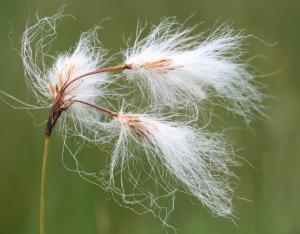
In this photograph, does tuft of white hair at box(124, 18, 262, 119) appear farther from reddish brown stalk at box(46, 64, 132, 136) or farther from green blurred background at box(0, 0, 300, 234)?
green blurred background at box(0, 0, 300, 234)

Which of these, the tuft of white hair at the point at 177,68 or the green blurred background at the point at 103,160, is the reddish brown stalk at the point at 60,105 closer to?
the tuft of white hair at the point at 177,68

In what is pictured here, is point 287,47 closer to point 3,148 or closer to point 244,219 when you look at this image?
point 244,219

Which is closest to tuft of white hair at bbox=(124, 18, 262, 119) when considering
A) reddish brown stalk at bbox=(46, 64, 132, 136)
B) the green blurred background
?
reddish brown stalk at bbox=(46, 64, 132, 136)

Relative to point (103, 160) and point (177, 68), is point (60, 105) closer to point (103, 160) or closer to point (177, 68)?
point (177, 68)

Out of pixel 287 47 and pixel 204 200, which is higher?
pixel 287 47

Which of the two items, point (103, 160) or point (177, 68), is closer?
point (177, 68)

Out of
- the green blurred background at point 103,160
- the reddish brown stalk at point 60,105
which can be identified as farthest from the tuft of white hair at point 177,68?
the green blurred background at point 103,160

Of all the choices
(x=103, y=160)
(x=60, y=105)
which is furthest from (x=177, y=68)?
(x=103, y=160)

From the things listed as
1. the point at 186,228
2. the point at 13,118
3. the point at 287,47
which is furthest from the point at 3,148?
the point at 287,47
